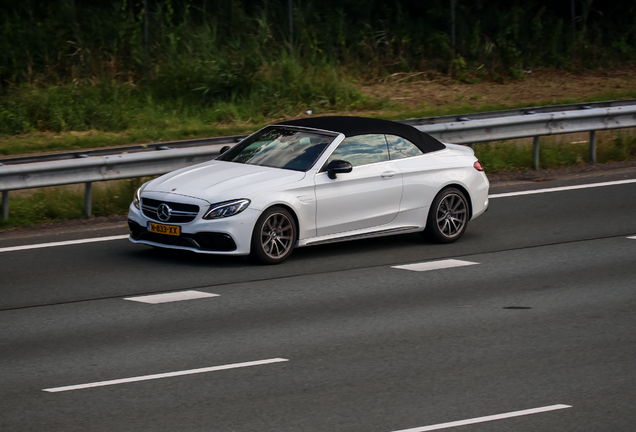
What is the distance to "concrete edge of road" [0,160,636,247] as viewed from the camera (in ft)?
39.1

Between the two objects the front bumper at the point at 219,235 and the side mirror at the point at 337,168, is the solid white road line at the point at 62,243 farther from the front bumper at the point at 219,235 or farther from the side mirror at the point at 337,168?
the side mirror at the point at 337,168

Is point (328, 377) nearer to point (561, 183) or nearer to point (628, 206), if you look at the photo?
point (628, 206)

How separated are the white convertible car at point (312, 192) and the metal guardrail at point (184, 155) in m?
2.35

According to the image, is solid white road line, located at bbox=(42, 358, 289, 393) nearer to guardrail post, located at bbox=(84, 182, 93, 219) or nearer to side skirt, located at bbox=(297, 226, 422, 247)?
side skirt, located at bbox=(297, 226, 422, 247)


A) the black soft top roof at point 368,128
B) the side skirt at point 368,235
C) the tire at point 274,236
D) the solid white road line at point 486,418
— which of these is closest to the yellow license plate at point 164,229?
the tire at point 274,236

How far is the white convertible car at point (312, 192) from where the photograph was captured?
9.81 metres

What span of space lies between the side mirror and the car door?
55 mm

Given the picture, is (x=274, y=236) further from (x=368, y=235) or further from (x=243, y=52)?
(x=243, y=52)

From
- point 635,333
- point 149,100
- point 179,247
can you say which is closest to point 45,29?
point 149,100

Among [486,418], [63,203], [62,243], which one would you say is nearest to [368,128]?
[62,243]

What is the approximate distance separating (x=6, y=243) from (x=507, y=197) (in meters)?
6.84

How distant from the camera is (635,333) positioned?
307 inches

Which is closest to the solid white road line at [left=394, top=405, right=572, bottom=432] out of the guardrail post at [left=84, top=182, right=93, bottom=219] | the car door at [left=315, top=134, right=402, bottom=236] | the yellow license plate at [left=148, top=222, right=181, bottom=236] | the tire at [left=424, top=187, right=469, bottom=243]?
the car door at [left=315, top=134, right=402, bottom=236]

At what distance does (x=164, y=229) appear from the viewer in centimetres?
998
